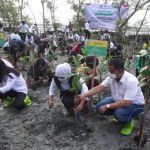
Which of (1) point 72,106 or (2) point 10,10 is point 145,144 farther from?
(2) point 10,10

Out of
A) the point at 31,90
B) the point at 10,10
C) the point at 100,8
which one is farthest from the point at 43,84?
the point at 10,10

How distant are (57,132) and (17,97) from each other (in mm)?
1119

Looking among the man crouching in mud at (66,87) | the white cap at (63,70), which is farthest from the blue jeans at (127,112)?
the white cap at (63,70)

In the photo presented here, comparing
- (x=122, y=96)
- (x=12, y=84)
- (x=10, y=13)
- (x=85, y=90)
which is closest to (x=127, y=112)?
(x=122, y=96)

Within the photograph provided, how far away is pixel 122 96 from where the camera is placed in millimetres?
4137

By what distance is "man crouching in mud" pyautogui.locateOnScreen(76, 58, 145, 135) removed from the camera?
3.91 meters

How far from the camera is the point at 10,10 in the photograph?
19.9 meters

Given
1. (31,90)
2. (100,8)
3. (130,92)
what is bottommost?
(31,90)

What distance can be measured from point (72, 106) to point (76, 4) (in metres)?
17.0

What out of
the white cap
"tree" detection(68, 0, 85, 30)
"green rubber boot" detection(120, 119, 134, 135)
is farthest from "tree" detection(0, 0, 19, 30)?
"green rubber boot" detection(120, 119, 134, 135)

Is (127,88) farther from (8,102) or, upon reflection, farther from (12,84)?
(8,102)

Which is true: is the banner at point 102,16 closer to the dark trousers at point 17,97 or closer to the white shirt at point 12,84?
the white shirt at point 12,84

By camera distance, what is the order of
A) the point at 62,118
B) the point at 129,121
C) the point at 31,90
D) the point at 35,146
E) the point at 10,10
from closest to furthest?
1. the point at 35,146
2. the point at 129,121
3. the point at 62,118
4. the point at 31,90
5. the point at 10,10

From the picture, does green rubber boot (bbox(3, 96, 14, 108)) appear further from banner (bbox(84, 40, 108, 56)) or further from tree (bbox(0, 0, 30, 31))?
tree (bbox(0, 0, 30, 31))
